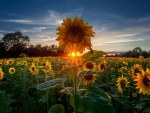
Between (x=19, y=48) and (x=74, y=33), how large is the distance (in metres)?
50.3

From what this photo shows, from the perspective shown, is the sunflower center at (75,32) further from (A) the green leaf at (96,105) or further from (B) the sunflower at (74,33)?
(A) the green leaf at (96,105)

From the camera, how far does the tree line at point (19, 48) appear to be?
40294mm

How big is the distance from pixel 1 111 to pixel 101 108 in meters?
Result: 2.54

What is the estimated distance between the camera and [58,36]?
6.22 ft

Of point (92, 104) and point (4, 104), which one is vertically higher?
point (92, 104)

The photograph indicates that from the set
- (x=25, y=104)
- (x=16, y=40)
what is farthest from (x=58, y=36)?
(x=16, y=40)

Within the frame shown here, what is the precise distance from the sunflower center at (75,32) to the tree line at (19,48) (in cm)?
3217

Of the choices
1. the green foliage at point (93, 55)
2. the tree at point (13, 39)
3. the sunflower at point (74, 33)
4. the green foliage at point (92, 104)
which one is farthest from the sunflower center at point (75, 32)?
the tree at point (13, 39)

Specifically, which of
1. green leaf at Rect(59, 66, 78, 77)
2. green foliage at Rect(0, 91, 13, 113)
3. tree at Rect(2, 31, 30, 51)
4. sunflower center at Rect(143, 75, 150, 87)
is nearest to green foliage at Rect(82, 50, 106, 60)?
green leaf at Rect(59, 66, 78, 77)

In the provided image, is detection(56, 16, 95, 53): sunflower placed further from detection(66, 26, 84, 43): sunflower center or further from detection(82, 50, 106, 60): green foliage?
detection(82, 50, 106, 60): green foliage

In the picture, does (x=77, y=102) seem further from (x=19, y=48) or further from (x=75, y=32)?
(x=19, y=48)

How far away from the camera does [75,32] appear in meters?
1.93

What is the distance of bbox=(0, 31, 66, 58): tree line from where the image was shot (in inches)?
1586

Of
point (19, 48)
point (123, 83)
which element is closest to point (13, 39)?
point (19, 48)
